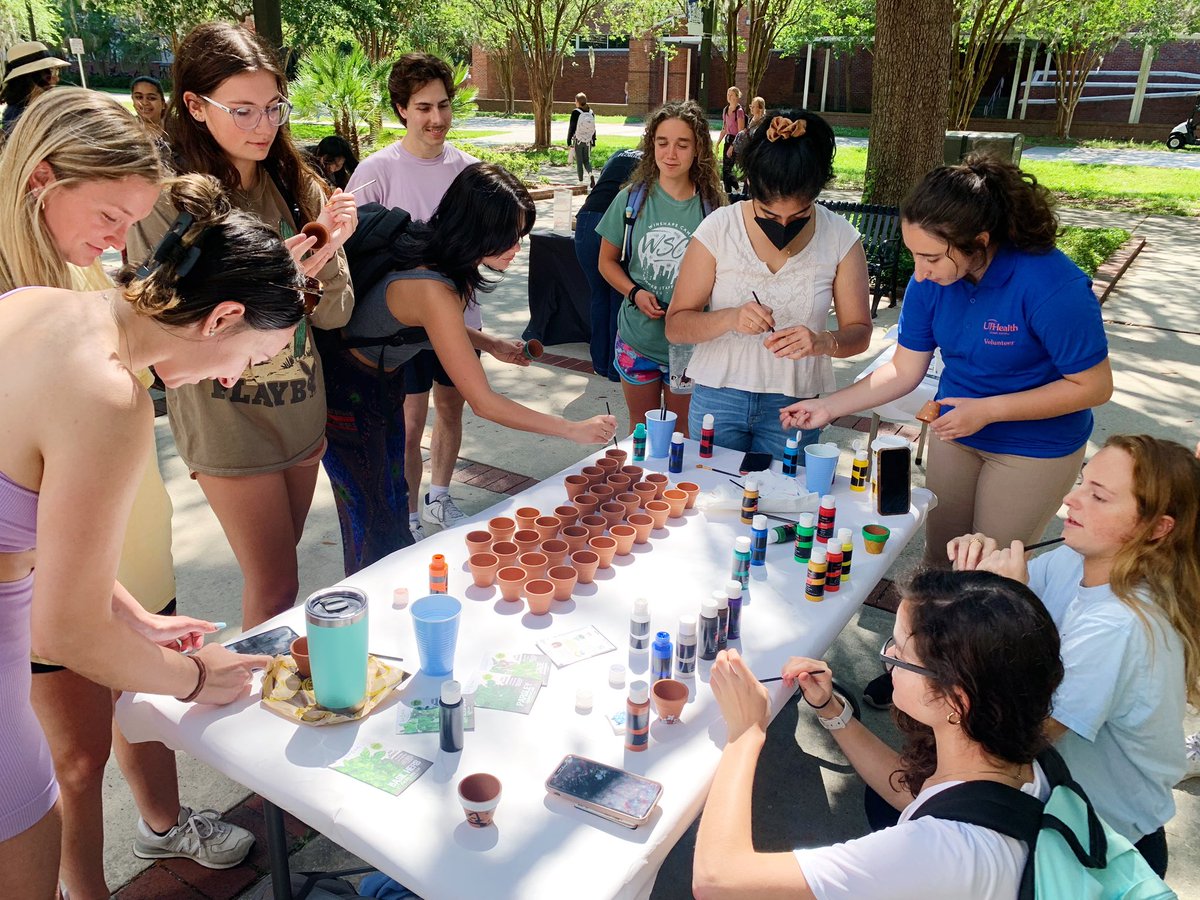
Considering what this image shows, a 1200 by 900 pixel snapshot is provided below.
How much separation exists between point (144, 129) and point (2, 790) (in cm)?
133

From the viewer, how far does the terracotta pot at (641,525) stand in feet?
7.88

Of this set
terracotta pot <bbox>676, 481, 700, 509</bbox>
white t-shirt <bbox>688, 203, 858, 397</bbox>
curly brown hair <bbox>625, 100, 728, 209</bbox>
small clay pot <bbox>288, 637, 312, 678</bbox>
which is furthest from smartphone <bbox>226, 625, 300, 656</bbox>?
curly brown hair <bbox>625, 100, 728, 209</bbox>

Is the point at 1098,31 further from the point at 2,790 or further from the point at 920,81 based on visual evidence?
the point at 2,790

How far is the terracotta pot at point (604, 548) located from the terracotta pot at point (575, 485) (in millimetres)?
278

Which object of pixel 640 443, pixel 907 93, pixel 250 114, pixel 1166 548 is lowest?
pixel 640 443

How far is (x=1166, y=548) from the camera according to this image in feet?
6.16

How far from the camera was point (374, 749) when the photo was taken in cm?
163

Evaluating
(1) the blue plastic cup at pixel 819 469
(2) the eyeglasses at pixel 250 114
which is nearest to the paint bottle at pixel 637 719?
(1) the blue plastic cup at pixel 819 469

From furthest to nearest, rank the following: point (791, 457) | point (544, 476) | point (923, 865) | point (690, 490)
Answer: point (544, 476)
point (791, 457)
point (690, 490)
point (923, 865)

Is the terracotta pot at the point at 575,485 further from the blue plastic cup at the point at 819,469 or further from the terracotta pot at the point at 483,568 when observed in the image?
the blue plastic cup at the point at 819,469

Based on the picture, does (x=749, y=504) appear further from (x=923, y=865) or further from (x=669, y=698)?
(x=923, y=865)

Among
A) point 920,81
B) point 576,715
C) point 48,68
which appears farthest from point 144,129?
point 920,81

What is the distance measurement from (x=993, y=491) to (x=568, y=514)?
132 cm

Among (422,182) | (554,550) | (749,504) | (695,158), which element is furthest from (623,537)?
(422,182)
